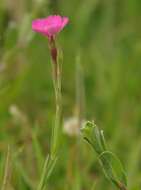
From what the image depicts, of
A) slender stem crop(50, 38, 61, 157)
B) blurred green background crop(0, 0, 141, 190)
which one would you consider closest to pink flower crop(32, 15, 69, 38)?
slender stem crop(50, 38, 61, 157)

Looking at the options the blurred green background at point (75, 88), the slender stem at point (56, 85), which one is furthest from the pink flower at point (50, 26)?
the blurred green background at point (75, 88)

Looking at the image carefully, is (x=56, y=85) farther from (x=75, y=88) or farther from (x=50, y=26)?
(x=75, y=88)

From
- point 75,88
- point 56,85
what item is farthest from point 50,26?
point 75,88

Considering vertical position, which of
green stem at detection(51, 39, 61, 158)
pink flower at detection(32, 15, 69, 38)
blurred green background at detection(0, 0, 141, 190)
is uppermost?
blurred green background at detection(0, 0, 141, 190)

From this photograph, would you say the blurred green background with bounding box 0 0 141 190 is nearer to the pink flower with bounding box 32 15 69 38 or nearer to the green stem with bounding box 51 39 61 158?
the green stem with bounding box 51 39 61 158

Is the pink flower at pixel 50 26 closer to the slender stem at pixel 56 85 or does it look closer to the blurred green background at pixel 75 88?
the slender stem at pixel 56 85
